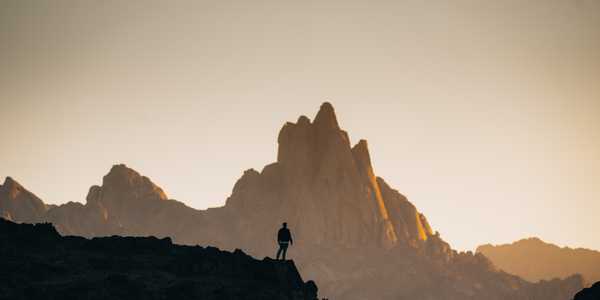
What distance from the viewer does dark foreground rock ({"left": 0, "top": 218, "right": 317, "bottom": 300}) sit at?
183 feet

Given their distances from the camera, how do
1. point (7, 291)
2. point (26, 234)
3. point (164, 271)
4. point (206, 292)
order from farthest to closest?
point (26, 234) < point (164, 271) < point (206, 292) < point (7, 291)

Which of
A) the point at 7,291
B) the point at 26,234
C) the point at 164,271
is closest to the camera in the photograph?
the point at 7,291

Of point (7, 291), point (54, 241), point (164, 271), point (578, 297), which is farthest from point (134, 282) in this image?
point (578, 297)

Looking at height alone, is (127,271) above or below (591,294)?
above

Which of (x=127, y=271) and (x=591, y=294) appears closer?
(x=127, y=271)

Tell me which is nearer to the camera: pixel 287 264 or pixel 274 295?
pixel 274 295

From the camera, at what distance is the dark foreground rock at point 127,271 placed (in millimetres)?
55656

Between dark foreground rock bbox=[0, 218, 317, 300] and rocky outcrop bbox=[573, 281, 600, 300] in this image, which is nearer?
dark foreground rock bbox=[0, 218, 317, 300]

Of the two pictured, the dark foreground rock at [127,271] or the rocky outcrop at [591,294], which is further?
the rocky outcrop at [591,294]

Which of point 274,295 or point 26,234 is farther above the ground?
point 26,234

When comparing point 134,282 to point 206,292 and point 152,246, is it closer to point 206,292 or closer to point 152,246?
point 206,292

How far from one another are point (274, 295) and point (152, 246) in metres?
14.5

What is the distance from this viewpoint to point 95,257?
6347 centimetres

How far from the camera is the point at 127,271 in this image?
6109 cm
